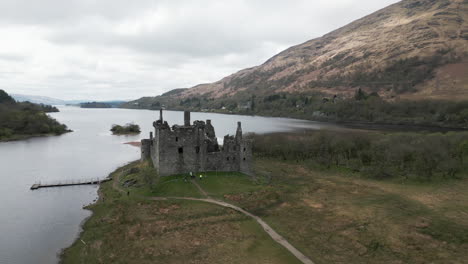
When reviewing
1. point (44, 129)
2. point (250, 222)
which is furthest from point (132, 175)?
point (44, 129)

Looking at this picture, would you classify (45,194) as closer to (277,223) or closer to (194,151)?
(194,151)

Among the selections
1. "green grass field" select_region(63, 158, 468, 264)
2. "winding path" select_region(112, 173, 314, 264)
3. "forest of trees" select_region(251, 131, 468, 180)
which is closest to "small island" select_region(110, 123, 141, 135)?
"forest of trees" select_region(251, 131, 468, 180)

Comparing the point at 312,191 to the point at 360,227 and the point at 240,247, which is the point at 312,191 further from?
the point at 240,247

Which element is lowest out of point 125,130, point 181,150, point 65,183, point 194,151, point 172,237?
point 65,183

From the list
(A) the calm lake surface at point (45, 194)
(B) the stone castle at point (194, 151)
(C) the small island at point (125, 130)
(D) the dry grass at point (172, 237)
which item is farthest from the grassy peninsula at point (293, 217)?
(C) the small island at point (125, 130)

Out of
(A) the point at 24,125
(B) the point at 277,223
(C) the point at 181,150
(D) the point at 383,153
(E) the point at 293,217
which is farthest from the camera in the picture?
(A) the point at 24,125

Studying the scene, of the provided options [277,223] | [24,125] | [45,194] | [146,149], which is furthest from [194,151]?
[24,125]

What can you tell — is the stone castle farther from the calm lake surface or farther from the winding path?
the calm lake surface
